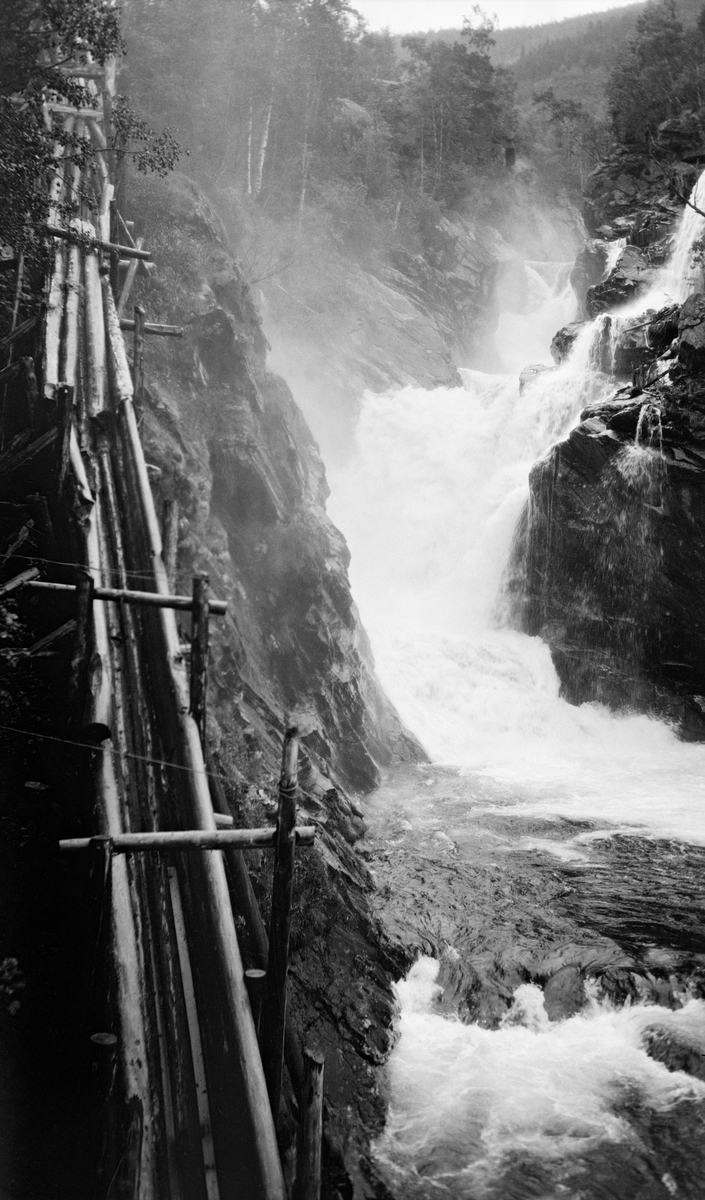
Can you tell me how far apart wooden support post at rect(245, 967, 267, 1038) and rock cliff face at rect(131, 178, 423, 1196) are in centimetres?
255

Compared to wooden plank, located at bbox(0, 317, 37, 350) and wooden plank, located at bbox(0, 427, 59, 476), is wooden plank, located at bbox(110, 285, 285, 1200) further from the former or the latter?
wooden plank, located at bbox(0, 317, 37, 350)

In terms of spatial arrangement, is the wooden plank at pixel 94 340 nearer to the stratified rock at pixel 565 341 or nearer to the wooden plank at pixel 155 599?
the wooden plank at pixel 155 599

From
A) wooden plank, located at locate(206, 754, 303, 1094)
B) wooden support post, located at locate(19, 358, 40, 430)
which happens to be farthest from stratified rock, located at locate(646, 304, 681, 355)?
wooden plank, located at locate(206, 754, 303, 1094)

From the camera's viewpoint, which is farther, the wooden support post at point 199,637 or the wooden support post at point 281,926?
the wooden support post at point 199,637

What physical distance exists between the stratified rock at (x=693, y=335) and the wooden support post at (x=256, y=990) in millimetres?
16737

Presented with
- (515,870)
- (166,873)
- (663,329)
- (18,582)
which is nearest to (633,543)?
(663,329)

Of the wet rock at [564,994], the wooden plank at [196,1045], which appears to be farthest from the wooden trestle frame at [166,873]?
the wet rock at [564,994]

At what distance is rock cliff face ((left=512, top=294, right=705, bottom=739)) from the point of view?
669 inches

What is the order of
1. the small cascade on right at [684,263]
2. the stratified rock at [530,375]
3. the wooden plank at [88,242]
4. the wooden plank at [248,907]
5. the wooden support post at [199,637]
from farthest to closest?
the stratified rock at [530,375]
the small cascade on right at [684,263]
the wooden plank at [88,242]
the wooden support post at [199,637]
the wooden plank at [248,907]

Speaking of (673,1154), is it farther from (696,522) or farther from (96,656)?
(696,522)

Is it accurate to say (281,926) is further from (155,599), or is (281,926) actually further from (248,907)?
(155,599)

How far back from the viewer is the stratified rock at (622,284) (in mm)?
24745

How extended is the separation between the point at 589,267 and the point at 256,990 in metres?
31.9

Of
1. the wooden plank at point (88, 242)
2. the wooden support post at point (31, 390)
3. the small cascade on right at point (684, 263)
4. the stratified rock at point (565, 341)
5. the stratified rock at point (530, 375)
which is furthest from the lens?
the stratified rock at point (530, 375)
